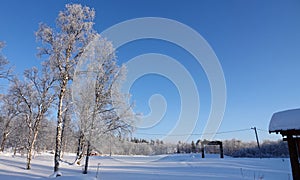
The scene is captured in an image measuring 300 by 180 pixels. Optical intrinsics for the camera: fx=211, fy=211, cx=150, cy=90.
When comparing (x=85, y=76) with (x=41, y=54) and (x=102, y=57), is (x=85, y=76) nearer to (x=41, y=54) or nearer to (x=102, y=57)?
(x=102, y=57)

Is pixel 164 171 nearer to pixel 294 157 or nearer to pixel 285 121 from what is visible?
pixel 294 157

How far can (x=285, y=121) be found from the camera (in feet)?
25.1

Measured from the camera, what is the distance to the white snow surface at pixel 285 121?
735 centimetres

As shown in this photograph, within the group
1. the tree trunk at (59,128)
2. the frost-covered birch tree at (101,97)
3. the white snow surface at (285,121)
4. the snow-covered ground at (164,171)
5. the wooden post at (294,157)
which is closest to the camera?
the white snow surface at (285,121)

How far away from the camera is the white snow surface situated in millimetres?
7353

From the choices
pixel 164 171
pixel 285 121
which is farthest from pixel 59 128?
pixel 285 121

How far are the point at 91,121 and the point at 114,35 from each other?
6.38 meters

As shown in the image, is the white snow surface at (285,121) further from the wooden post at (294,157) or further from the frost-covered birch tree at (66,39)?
the frost-covered birch tree at (66,39)

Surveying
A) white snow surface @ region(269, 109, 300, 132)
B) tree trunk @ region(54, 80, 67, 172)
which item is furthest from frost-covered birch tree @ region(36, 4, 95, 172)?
white snow surface @ region(269, 109, 300, 132)

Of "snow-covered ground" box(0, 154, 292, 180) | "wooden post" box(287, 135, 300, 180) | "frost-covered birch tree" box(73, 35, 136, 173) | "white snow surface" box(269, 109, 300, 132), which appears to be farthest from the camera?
"frost-covered birch tree" box(73, 35, 136, 173)

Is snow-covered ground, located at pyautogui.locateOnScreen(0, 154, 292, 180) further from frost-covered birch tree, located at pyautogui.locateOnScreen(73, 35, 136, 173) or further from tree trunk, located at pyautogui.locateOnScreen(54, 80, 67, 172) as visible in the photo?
frost-covered birch tree, located at pyautogui.locateOnScreen(73, 35, 136, 173)

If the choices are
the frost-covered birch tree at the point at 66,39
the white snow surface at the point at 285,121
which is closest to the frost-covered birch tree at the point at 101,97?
the frost-covered birch tree at the point at 66,39

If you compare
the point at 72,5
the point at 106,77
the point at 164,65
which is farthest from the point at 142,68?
the point at 72,5

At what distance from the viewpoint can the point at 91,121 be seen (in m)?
14.2
